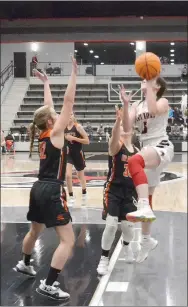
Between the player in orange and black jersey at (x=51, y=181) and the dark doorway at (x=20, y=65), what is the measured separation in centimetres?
6

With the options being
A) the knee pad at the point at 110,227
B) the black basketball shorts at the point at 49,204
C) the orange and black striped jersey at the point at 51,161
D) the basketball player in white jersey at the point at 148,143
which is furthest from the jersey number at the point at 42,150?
the basketball player in white jersey at the point at 148,143

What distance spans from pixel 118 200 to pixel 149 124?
131 cm

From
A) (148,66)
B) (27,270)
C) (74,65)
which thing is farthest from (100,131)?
(27,270)

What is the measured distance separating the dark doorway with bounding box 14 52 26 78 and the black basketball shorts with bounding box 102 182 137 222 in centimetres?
112

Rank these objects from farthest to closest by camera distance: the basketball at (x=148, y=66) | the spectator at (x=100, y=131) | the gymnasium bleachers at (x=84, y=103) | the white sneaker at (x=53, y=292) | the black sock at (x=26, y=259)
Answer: the black sock at (x=26, y=259)
the white sneaker at (x=53, y=292)
the spectator at (x=100, y=131)
the gymnasium bleachers at (x=84, y=103)
the basketball at (x=148, y=66)

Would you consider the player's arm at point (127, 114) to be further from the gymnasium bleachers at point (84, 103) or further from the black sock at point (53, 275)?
the black sock at point (53, 275)

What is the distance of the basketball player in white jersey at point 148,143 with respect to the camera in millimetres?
1292

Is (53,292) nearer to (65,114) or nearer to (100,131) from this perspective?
(100,131)

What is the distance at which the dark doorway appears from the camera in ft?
5.16

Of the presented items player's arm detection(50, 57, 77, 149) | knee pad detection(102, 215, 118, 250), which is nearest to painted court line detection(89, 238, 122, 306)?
knee pad detection(102, 215, 118, 250)

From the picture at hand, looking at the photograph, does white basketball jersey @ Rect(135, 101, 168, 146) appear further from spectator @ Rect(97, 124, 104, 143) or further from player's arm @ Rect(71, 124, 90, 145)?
spectator @ Rect(97, 124, 104, 143)

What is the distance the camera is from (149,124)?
1.40 m

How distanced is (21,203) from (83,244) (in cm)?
266

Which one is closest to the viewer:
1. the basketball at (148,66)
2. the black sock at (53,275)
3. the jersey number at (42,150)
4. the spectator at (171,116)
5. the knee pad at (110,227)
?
the basketball at (148,66)
